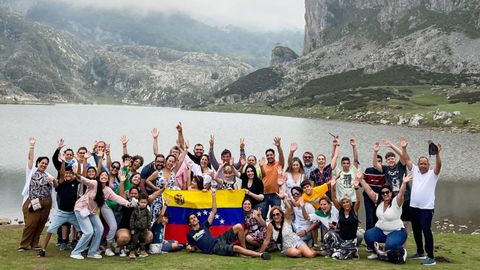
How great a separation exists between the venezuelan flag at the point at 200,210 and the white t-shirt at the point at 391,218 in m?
4.50

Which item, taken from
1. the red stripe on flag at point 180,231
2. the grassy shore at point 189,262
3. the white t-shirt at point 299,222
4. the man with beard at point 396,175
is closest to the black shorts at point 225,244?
the grassy shore at point 189,262

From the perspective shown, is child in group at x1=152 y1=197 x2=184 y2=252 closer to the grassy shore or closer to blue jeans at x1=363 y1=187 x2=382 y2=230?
the grassy shore

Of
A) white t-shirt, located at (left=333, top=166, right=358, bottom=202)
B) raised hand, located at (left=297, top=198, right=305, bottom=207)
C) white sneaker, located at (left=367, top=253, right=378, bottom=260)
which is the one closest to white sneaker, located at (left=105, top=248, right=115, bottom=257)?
raised hand, located at (left=297, top=198, right=305, bottom=207)

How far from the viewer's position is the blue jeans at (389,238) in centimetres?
1379

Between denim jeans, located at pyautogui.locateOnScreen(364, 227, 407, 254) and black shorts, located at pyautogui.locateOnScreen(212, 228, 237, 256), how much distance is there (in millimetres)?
4336

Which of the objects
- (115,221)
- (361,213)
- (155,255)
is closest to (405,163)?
(155,255)

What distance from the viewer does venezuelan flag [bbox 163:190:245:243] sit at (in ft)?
50.7

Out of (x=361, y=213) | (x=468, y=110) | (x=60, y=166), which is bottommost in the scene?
(x=361, y=213)

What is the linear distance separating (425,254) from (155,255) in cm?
861

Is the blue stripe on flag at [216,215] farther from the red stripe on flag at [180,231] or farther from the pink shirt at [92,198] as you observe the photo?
the pink shirt at [92,198]

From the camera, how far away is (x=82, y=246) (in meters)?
13.9

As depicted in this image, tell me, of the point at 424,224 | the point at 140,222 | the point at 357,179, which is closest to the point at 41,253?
the point at 140,222

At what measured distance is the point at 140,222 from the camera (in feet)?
45.9

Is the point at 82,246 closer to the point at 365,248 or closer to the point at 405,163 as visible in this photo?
the point at 365,248
